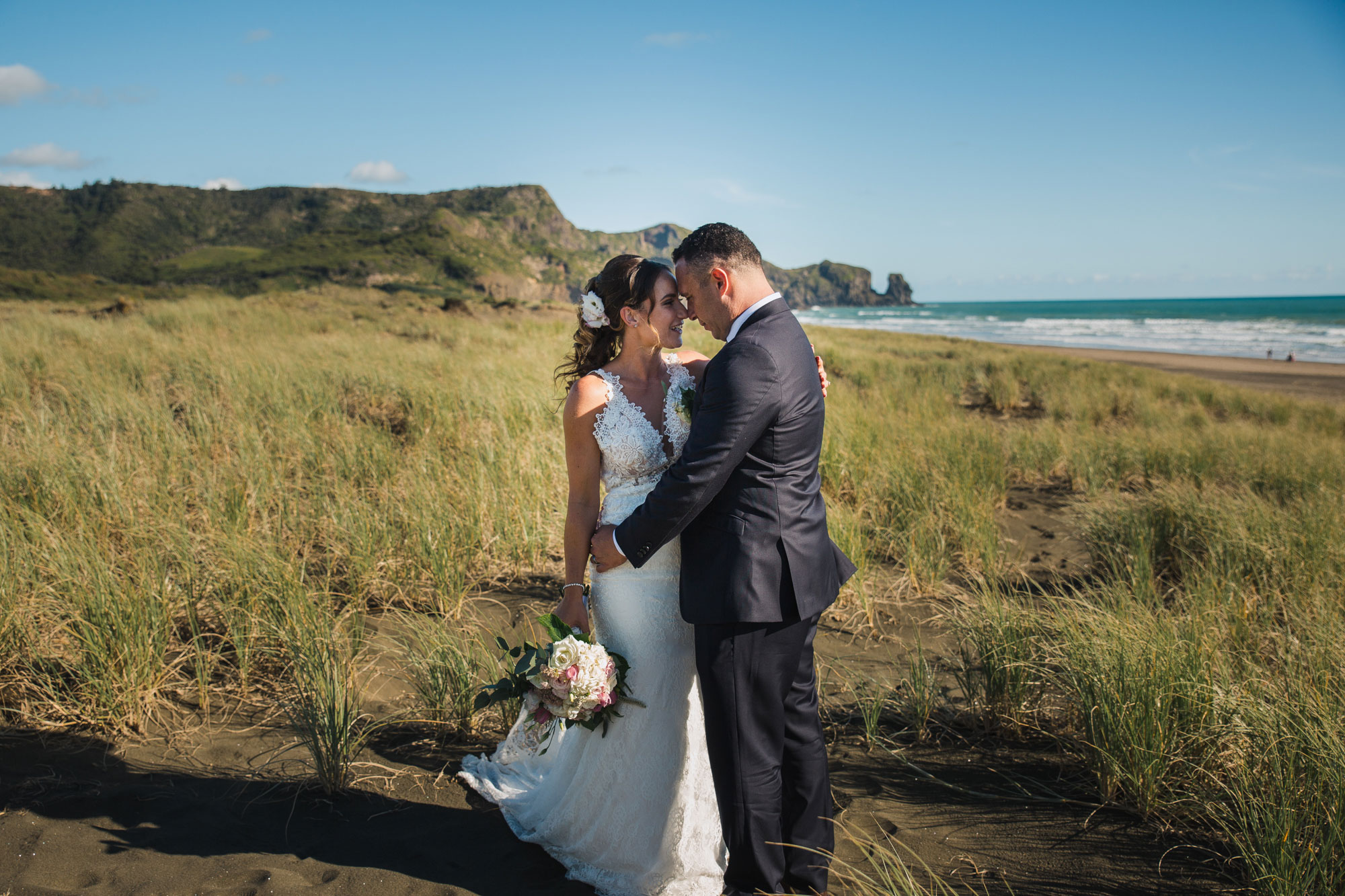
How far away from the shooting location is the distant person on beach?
7.27 ft

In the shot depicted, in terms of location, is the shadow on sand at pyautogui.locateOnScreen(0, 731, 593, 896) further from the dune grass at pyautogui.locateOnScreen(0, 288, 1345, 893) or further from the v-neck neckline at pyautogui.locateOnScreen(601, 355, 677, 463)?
the v-neck neckline at pyautogui.locateOnScreen(601, 355, 677, 463)

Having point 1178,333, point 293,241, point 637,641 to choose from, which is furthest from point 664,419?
point 293,241

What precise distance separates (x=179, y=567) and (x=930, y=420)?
7911mm

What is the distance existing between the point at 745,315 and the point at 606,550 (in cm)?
93

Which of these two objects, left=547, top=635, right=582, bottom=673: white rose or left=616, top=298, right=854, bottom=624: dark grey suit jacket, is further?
left=547, top=635, right=582, bottom=673: white rose

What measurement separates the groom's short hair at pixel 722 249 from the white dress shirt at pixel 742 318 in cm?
13

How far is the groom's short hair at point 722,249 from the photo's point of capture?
2.35 meters

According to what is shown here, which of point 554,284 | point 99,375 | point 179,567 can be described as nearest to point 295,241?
point 554,284

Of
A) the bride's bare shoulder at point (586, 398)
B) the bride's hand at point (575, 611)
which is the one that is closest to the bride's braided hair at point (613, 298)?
the bride's bare shoulder at point (586, 398)

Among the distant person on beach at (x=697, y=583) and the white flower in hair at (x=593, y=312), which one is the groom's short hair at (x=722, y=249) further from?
the white flower in hair at (x=593, y=312)

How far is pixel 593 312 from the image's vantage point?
2822mm

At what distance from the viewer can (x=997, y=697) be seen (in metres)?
3.47

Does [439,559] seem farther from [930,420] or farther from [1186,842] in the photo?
[930,420]

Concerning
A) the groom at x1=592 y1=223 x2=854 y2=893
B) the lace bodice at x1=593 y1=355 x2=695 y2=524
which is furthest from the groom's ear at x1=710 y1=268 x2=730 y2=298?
the lace bodice at x1=593 y1=355 x2=695 y2=524
